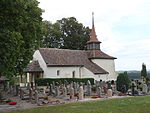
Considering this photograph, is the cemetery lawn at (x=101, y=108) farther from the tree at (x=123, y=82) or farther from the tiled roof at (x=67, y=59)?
the tiled roof at (x=67, y=59)

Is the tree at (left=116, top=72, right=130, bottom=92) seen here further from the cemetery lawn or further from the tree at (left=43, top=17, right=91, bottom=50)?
the tree at (left=43, top=17, right=91, bottom=50)

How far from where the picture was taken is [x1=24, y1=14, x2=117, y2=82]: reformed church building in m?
38.7

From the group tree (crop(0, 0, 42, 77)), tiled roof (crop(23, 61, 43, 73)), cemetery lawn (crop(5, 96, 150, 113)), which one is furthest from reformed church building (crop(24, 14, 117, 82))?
cemetery lawn (crop(5, 96, 150, 113))

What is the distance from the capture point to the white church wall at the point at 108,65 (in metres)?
45.0

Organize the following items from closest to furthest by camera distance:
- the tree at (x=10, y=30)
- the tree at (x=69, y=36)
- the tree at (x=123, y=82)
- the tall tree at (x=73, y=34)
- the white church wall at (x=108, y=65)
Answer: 1. the tree at (x=10, y=30)
2. the tree at (x=123, y=82)
3. the white church wall at (x=108, y=65)
4. the tree at (x=69, y=36)
5. the tall tree at (x=73, y=34)

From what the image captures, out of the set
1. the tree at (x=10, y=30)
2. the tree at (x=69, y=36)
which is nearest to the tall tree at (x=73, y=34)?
the tree at (x=69, y=36)

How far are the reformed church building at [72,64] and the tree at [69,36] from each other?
6.24m

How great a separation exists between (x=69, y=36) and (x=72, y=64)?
1452cm

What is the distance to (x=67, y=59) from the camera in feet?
136

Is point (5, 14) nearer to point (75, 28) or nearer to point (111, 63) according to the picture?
point (111, 63)

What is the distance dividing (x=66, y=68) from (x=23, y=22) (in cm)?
2414

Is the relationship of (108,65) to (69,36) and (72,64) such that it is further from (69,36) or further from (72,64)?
(69,36)

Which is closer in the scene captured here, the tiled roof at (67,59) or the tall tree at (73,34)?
the tiled roof at (67,59)

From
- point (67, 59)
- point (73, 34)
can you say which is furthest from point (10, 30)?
point (73, 34)
